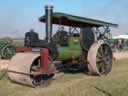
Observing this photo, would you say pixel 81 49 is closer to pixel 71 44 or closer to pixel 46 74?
pixel 71 44

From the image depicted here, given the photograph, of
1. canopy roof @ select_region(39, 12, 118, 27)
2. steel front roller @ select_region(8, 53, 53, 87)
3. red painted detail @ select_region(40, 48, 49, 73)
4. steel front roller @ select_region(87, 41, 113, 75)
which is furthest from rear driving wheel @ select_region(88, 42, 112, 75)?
red painted detail @ select_region(40, 48, 49, 73)

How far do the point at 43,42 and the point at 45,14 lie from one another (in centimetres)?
103

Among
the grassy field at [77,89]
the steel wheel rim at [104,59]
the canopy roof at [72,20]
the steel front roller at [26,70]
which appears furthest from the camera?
the steel wheel rim at [104,59]

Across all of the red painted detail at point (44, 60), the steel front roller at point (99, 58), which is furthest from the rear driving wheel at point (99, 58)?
the red painted detail at point (44, 60)

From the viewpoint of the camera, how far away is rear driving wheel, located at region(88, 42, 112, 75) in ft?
36.9

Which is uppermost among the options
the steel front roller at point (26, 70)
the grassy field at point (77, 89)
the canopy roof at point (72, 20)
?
the canopy roof at point (72, 20)

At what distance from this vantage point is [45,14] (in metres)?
10.6

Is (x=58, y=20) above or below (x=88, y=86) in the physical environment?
above

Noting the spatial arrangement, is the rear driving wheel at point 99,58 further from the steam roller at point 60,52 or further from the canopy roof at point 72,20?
the canopy roof at point 72,20

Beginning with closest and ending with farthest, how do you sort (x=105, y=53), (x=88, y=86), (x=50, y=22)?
(x=88, y=86)
(x=50, y=22)
(x=105, y=53)

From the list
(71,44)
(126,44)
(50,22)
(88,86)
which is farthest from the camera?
(126,44)

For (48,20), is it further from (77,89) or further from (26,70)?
(77,89)

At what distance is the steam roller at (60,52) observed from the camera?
924 centimetres

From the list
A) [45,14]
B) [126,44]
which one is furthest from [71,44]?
[126,44]
